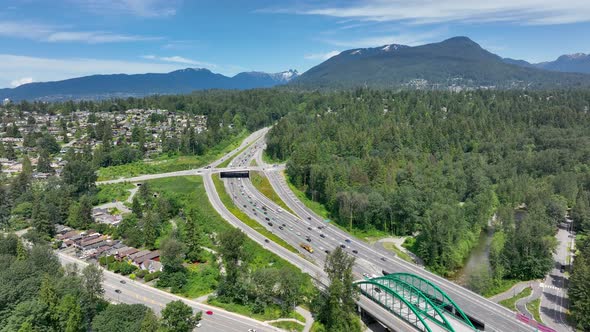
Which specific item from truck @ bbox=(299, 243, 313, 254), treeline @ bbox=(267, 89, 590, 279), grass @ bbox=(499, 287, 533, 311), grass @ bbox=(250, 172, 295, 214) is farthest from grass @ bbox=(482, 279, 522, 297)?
grass @ bbox=(250, 172, 295, 214)

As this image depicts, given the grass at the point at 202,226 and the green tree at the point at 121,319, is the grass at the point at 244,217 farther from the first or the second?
the green tree at the point at 121,319

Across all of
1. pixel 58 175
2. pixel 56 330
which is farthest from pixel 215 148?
pixel 56 330

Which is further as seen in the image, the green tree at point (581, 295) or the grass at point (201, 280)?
the grass at point (201, 280)

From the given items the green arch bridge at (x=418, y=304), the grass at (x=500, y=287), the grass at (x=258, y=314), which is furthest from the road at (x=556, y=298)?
the grass at (x=258, y=314)

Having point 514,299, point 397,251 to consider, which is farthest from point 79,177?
point 514,299

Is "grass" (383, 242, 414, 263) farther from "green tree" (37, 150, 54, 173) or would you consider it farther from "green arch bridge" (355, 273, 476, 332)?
"green tree" (37, 150, 54, 173)
